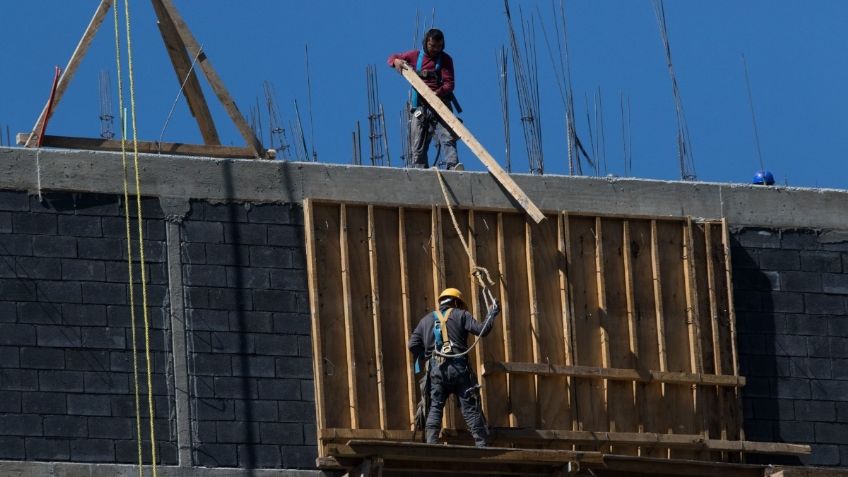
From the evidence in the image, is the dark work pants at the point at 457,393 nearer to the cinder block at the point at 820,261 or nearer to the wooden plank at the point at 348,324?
the wooden plank at the point at 348,324

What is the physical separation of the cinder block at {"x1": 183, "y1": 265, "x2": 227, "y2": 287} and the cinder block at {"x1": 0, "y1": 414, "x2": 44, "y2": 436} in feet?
6.27

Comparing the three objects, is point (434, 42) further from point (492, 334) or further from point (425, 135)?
point (492, 334)

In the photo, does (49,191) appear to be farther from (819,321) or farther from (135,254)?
(819,321)

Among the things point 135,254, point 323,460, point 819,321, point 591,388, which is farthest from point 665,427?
point 135,254

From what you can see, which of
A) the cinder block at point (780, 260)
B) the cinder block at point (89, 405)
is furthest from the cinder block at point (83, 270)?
the cinder block at point (780, 260)

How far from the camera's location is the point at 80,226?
19531mm

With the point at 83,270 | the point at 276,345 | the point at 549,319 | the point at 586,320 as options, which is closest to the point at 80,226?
the point at 83,270

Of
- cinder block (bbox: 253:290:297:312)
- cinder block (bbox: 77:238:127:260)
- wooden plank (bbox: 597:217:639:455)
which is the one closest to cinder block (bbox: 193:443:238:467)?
cinder block (bbox: 253:290:297:312)

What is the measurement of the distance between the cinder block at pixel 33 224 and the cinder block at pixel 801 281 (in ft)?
23.5

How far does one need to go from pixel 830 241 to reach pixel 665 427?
2.76 m

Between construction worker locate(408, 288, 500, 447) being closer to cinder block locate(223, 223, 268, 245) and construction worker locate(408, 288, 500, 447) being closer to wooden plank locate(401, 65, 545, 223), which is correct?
wooden plank locate(401, 65, 545, 223)

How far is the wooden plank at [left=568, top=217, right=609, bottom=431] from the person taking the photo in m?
20.3

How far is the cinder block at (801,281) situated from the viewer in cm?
2145

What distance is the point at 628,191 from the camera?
2114 cm
